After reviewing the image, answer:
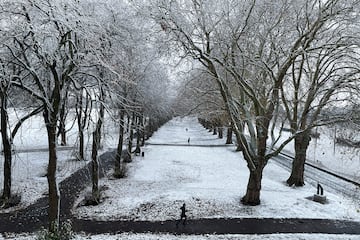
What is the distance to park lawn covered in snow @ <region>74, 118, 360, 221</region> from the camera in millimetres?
12070

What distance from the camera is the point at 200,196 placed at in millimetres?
14172

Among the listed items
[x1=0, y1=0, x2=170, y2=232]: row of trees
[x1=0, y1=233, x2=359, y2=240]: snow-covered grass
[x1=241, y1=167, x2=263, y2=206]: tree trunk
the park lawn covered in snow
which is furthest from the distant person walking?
[x1=0, y1=0, x2=170, y2=232]: row of trees

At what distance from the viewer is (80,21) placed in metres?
6.98

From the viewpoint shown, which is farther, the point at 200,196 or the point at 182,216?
the point at 200,196

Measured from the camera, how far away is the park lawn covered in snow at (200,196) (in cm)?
1207

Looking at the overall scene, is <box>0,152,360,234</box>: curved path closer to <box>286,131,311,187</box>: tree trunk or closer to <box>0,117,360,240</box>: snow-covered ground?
<box>0,117,360,240</box>: snow-covered ground

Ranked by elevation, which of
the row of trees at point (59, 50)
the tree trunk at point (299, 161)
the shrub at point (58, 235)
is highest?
the row of trees at point (59, 50)

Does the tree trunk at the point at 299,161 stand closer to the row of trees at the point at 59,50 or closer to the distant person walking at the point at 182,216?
the distant person walking at the point at 182,216

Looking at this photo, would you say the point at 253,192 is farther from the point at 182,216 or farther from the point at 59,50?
the point at 59,50

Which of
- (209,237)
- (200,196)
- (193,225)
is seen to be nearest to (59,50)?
(209,237)

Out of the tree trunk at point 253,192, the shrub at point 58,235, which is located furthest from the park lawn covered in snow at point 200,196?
the shrub at point 58,235

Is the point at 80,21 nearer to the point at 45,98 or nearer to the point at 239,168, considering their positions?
the point at 45,98

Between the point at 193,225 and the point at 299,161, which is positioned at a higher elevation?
the point at 299,161

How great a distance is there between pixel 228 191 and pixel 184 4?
29.4 ft
